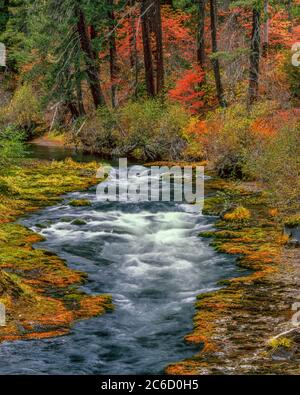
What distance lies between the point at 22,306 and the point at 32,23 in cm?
2821

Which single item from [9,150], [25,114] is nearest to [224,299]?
[9,150]

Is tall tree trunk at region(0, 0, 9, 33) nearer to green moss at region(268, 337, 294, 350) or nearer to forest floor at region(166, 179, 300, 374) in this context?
forest floor at region(166, 179, 300, 374)

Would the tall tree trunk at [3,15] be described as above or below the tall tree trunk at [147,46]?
above

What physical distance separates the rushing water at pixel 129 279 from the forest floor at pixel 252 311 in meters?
0.29

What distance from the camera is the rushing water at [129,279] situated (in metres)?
7.68

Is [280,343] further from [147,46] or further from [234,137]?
[147,46]

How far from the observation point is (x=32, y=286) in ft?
32.8

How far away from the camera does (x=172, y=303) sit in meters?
9.77

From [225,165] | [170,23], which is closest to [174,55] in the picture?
[170,23]

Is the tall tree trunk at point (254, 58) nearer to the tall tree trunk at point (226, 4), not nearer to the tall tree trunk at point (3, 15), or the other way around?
the tall tree trunk at point (226, 4)

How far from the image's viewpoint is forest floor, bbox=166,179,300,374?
734 cm

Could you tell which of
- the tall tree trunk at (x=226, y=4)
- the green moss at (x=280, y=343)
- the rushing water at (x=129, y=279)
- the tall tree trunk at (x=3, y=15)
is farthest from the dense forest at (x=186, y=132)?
the tall tree trunk at (x=3, y=15)

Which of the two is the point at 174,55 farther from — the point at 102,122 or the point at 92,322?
the point at 92,322

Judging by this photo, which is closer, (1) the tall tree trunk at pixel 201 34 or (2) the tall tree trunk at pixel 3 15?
(1) the tall tree trunk at pixel 201 34
